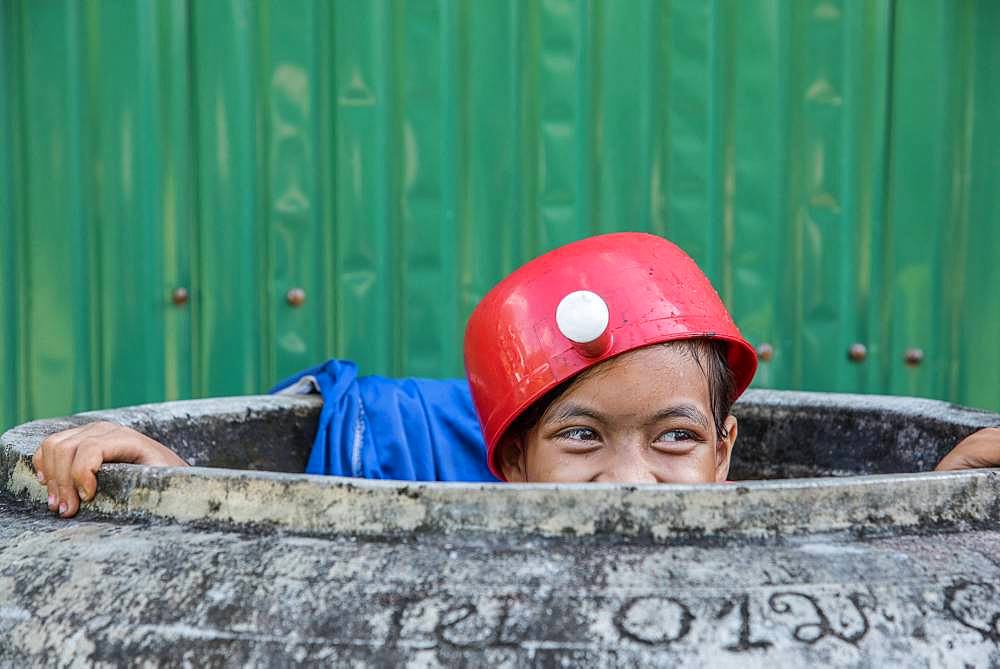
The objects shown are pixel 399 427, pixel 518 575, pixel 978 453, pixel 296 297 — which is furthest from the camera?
pixel 296 297

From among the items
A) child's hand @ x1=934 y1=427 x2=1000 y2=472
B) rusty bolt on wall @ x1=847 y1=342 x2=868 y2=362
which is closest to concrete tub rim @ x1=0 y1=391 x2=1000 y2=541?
child's hand @ x1=934 y1=427 x2=1000 y2=472

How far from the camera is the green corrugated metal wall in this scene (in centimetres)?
351

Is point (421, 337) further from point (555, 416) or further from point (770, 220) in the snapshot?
point (555, 416)

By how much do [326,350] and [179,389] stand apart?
47 centimetres

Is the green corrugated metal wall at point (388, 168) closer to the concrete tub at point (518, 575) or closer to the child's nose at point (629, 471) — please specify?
the child's nose at point (629, 471)

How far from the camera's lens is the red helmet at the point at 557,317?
1.91m

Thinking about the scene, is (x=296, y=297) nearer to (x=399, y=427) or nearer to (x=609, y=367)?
(x=399, y=427)

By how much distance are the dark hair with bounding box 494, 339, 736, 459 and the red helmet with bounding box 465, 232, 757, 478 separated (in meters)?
0.04

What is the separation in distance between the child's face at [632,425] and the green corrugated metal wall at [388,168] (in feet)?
5.28

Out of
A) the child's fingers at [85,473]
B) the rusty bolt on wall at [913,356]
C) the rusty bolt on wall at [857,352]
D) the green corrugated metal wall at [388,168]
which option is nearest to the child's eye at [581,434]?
the child's fingers at [85,473]

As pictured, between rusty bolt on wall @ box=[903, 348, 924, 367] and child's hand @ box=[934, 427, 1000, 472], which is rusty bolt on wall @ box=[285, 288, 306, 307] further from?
child's hand @ box=[934, 427, 1000, 472]

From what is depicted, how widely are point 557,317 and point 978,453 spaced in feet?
2.18

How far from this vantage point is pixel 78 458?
1316 mm

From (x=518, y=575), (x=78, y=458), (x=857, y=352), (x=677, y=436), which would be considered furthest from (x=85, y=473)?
(x=857, y=352)
